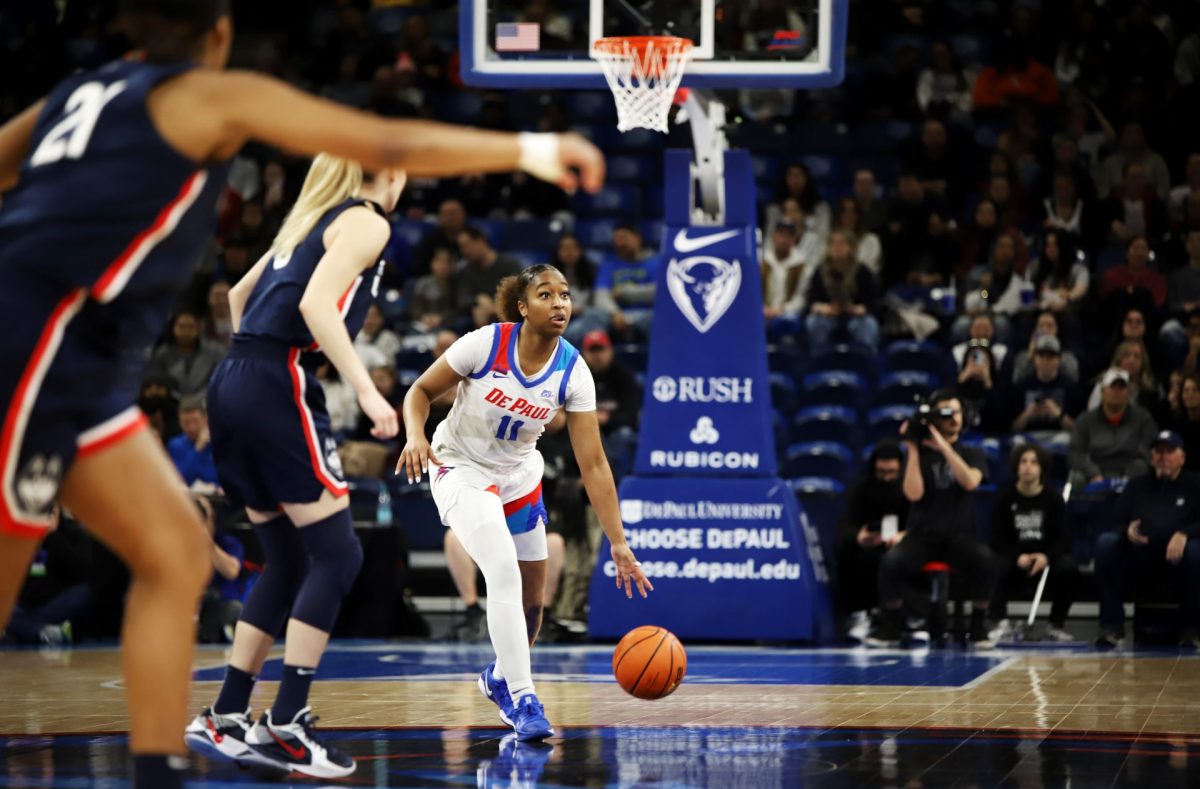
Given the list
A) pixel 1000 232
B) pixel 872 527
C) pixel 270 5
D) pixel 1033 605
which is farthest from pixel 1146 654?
pixel 270 5

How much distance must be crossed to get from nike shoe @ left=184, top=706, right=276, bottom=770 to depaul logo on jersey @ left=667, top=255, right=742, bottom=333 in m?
6.63

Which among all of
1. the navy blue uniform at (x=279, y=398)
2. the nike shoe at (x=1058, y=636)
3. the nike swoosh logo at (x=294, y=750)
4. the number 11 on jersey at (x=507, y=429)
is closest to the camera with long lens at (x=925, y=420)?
the nike shoe at (x=1058, y=636)

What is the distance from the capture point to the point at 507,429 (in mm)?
7098

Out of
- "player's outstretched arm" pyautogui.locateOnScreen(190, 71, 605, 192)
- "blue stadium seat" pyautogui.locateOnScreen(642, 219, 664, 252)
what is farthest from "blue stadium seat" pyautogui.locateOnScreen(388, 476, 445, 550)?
"player's outstretched arm" pyautogui.locateOnScreen(190, 71, 605, 192)

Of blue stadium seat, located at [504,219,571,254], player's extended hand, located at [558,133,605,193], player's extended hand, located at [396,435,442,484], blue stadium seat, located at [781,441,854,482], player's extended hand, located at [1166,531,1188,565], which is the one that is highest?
blue stadium seat, located at [504,219,571,254]

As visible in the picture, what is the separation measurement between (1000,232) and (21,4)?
40.4 ft

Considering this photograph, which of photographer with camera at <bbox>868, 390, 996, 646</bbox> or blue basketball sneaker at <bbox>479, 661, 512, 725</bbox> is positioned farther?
photographer with camera at <bbox>868, 390, 996, 646</bbox>

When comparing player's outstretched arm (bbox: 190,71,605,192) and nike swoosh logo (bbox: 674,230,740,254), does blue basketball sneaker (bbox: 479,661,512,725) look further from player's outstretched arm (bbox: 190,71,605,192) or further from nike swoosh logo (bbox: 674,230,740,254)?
nike swoosh logo (bbox: 674,230,740,254)

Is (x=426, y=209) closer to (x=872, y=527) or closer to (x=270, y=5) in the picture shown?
(x=270, y=5)

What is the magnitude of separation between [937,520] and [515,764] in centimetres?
670

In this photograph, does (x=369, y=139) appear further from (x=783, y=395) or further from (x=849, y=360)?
(x=849, y=360)

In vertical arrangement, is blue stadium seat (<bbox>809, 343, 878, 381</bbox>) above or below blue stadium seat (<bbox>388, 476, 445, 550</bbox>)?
above

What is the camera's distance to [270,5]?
20.2 meters

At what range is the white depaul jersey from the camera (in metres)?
7.05
